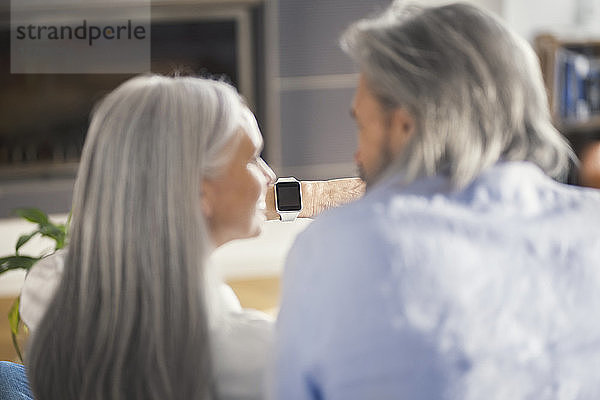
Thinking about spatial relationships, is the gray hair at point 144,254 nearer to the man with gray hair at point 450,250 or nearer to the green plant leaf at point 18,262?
the man with gray hair at point 450,250

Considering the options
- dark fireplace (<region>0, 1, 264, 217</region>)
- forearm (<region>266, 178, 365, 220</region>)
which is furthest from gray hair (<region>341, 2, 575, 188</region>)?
dark fireplace (<region>0, 1, 264, 217</region>)

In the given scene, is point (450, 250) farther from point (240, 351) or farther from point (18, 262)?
point (18, 262)

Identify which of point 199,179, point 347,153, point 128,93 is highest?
point 128,93

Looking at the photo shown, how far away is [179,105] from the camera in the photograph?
102 cm

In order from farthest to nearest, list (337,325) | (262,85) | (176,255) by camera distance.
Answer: (262,85) → (176,255) → (337,325)

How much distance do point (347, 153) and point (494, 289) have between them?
3784 mm

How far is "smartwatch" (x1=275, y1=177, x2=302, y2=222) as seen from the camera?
1.57 m

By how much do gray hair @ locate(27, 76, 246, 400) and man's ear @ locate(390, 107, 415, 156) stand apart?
0.76 feet

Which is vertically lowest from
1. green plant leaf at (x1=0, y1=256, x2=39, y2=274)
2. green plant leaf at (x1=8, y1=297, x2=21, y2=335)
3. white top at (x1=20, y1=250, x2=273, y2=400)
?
green plant leaf at (x1=8, y1=297, x2=21, y2=335)

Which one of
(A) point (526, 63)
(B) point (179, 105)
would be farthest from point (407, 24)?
(B) point (179, 105)

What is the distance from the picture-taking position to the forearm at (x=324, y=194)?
1761 millimetres

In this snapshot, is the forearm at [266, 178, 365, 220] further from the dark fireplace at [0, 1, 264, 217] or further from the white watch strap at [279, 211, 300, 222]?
the dark fireplace at [0, 1, 264, 217]

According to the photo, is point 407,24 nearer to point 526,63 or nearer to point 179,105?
point 526,63

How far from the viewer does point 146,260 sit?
3.27ft
